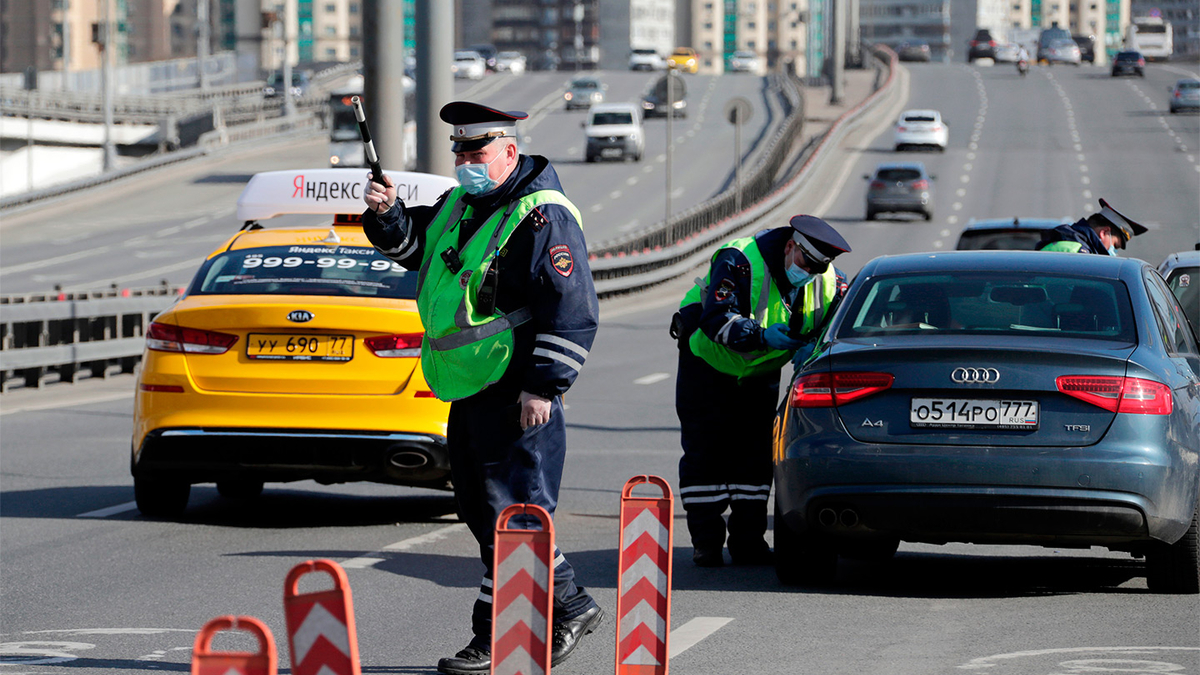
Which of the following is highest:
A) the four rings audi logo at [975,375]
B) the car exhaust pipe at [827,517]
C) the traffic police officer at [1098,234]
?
the traffic police officer at [1098,234]

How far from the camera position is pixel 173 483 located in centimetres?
941

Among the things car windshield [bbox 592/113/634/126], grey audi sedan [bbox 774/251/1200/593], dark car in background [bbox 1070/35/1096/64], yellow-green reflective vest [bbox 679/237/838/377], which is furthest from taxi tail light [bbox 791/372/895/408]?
dark car in background [bbox 1070/35/1096/64]

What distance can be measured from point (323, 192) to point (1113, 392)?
15.8ft

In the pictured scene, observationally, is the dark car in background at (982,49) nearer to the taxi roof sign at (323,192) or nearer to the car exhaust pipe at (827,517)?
the taxi roof sign at (323,192)

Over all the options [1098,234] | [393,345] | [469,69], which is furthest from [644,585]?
[469,69]

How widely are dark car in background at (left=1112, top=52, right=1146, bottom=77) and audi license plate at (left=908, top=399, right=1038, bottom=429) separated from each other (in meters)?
90.7

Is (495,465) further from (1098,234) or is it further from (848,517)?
(1098,234)

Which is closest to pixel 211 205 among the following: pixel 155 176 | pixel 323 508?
pixel 155 176

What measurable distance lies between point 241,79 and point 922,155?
64.2 metres

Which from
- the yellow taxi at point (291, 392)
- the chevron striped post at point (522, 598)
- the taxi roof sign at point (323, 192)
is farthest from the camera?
the taxi roof sign at point (323, 192)

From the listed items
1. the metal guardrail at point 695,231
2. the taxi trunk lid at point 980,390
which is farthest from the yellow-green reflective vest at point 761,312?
the metal guardrail at point 695,231

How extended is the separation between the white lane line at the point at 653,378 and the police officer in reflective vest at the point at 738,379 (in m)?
9.94

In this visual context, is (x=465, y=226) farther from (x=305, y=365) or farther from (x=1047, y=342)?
(x=305, y=365)

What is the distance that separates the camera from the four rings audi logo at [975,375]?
6.88m
